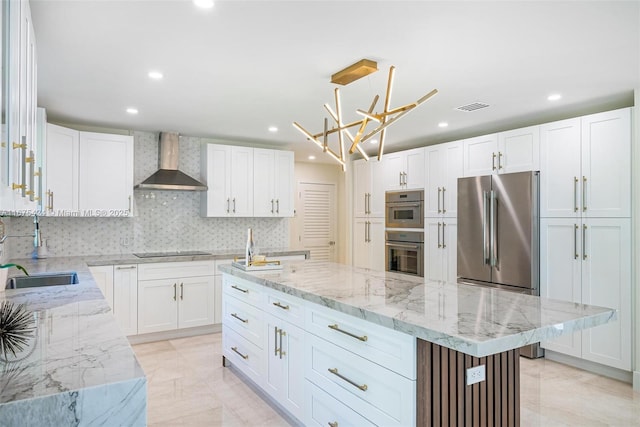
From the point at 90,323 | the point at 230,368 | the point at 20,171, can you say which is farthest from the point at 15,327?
the point at 230,368

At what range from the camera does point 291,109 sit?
409cm

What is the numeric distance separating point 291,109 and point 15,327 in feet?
10.1

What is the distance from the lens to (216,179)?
5.34 metres

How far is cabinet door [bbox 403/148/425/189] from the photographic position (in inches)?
209

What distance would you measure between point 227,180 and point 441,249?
2.82 metres

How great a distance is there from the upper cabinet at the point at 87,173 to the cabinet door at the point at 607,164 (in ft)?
15.3

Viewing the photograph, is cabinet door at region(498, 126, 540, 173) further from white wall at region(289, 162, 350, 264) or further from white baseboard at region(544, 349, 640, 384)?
white wall at region(289, 162, 350, 264)

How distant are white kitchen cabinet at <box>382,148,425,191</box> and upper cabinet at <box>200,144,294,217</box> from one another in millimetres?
1368

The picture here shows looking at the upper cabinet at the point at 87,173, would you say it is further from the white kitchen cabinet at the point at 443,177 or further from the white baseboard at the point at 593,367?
the white baseboard at the point at 593,367

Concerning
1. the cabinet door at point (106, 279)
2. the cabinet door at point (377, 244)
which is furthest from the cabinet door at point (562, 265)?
the cabinet door at point (106, 279)

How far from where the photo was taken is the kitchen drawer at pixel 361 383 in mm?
1773

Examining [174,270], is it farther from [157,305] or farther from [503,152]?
[503,152]

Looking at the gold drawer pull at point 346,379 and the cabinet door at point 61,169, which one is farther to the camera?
the cabinet door at point 61,169

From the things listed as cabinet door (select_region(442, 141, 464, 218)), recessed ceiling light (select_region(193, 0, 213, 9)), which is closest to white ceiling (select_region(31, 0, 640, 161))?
recessed ceiling light (select_region(193, 0, 213, 9))
